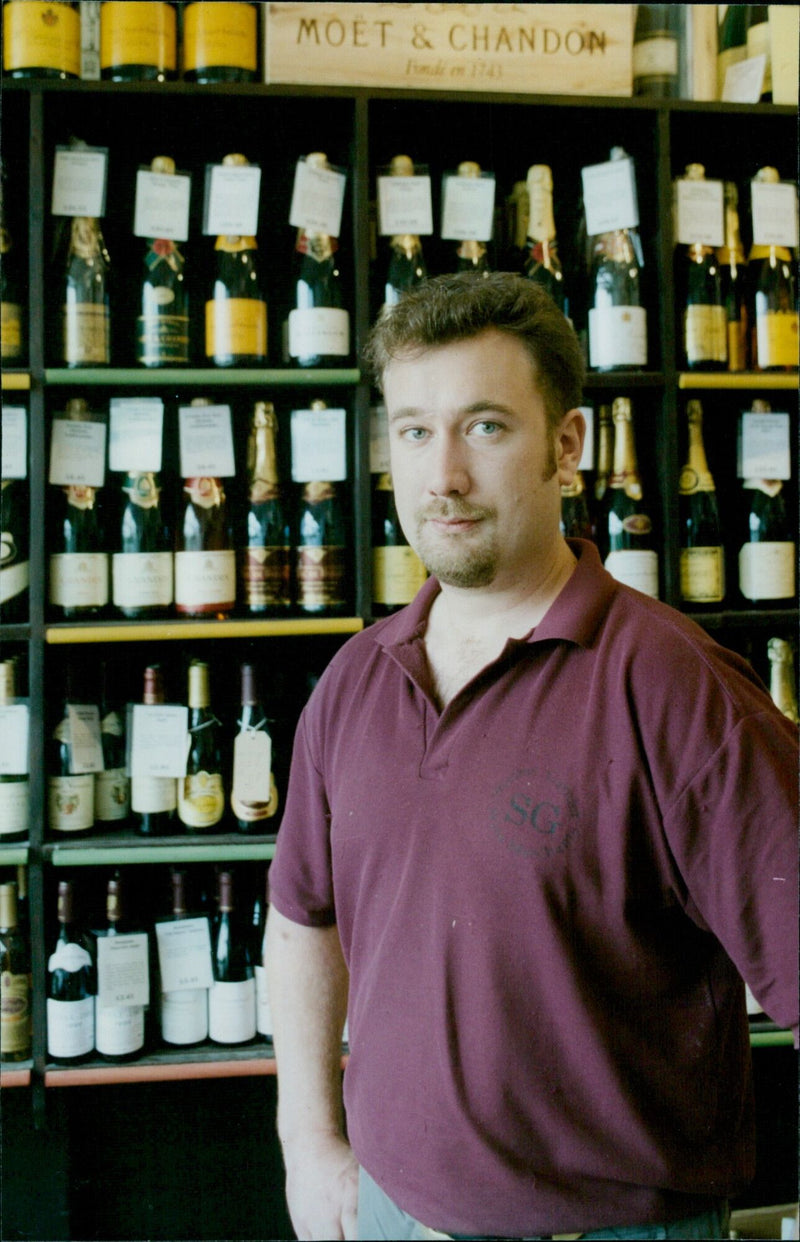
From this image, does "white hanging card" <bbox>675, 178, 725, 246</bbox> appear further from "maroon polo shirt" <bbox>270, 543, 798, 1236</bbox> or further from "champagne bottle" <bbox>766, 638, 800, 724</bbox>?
"maroon polo shirt" <bbox>270, 543, 798, 1236</bbox>

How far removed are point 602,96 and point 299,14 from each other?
54cm

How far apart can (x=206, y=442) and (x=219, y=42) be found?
69cm

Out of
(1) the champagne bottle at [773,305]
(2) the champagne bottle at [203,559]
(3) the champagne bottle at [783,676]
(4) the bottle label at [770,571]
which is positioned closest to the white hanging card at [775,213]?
(1) the champagne bottle at [773,305]

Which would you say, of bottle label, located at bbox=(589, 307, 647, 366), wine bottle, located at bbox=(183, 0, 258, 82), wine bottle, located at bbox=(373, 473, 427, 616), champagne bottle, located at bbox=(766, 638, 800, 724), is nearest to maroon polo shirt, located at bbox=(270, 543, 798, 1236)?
wine bottle, located at bbox=(373, 473, 427, 616)

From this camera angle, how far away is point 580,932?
0.89m

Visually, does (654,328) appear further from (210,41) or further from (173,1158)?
(173,1158)

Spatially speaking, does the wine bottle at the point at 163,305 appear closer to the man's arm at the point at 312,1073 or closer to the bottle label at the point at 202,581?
the bottle label at the point at 202,581

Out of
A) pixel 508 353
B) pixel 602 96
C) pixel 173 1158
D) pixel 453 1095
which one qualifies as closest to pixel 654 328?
pixel 602 96

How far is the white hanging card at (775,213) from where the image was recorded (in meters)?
1.95

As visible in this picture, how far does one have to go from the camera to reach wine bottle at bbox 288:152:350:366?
5.98ft

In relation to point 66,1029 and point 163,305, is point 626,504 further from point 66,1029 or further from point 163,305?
point 66,1029

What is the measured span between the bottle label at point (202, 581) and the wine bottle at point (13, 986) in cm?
58

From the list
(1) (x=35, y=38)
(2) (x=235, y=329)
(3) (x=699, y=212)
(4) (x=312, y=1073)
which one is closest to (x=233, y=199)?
(2) (x=235, y=329)

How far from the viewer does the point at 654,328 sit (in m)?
1.92
